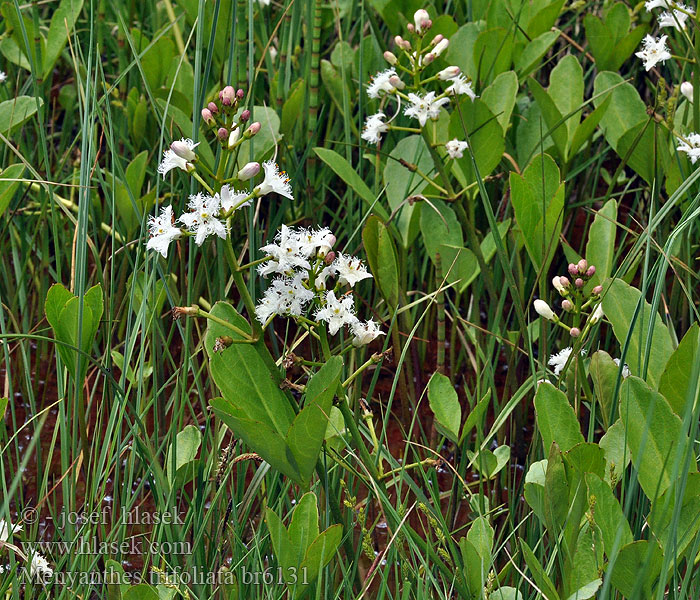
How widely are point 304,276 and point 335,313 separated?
6 centimetres

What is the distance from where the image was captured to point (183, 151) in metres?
0.91

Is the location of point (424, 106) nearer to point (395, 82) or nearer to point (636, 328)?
point (395, 82)

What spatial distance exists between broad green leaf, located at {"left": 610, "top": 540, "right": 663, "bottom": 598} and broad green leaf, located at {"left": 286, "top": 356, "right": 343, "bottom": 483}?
332 millimetres

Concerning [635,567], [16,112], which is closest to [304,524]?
[635,567]

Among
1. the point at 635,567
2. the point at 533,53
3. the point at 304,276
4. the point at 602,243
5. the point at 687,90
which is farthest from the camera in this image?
the point at 533,53

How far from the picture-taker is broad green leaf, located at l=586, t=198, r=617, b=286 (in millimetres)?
1283

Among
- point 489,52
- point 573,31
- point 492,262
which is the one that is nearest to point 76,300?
point 492,262

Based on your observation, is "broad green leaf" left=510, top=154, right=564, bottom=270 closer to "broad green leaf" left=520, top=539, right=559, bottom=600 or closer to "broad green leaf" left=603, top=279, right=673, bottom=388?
"broad green leaf" left=603, top=279, right=673, bottom=388

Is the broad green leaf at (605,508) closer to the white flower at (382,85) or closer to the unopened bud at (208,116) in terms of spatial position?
the unopened bud at (208,116)

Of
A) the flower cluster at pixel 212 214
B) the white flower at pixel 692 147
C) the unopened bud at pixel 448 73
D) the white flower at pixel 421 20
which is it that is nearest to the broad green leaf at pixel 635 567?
the flower cluster at pixel 212 214

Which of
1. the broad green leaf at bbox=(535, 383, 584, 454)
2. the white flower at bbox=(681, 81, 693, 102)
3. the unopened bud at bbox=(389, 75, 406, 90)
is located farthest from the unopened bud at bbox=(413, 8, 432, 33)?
the broad green leaf at bbox=(535, 383, 584, 454)

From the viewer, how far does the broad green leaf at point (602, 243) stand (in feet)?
4.21

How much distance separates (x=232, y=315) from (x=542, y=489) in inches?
16.3

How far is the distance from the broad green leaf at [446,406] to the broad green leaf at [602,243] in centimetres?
30
